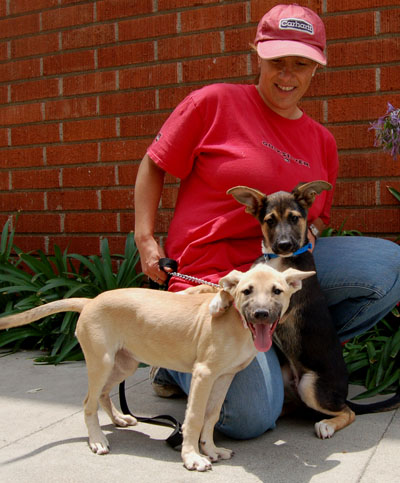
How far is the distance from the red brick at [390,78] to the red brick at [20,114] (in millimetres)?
3230

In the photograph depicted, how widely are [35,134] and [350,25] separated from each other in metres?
3.12

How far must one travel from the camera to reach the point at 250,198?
3107 mm

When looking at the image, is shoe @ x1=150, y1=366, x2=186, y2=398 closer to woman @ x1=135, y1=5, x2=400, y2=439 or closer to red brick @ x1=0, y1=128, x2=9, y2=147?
woman @ x1=135, y1=5, x2=400, y2=439

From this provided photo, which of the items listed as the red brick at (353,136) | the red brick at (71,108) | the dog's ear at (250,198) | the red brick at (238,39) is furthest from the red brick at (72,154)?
the dog's ear at (250,198)

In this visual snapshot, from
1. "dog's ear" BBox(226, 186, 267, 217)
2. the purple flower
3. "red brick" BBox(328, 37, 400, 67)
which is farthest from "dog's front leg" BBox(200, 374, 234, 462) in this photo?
"red brick" BBox(328, 37, 400, 67)

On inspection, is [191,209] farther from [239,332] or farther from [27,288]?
[27,288]

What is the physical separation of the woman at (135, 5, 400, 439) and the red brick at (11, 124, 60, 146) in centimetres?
244

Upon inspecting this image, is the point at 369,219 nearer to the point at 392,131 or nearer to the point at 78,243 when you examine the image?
the point at 392,131

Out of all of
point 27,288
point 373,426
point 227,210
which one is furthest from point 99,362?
point 27,288

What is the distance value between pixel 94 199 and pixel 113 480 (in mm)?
3348

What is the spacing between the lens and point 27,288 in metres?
4.95

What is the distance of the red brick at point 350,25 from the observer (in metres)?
4.41

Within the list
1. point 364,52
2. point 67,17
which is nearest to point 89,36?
point 67,17

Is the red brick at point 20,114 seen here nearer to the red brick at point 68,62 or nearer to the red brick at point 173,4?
the red brick at point 68,62
